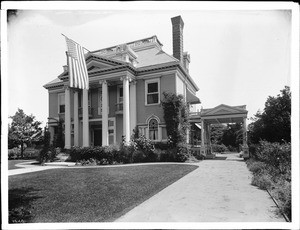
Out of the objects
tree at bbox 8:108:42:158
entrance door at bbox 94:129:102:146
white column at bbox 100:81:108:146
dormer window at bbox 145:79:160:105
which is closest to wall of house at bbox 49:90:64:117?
tree at bbox 8:108:42:158

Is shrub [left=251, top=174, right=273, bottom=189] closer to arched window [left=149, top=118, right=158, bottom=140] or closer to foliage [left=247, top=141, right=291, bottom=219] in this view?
foliage [left=247, top=141, right=291, bottom=219]

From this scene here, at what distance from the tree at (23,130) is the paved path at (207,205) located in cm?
1871

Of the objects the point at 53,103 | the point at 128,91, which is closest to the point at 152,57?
the point at 128,91

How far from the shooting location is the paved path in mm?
4953

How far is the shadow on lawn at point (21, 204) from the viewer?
511 cm

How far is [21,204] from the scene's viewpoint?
602 centimetres

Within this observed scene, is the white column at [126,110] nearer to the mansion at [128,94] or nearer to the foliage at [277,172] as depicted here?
the mansion at [128,94]

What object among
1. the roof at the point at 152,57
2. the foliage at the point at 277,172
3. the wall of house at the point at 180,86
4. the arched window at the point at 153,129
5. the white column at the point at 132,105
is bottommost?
the foliage at the point at 277,172

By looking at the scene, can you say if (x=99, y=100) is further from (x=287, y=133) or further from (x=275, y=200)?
(x=275, y=200)

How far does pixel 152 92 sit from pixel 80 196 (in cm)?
1164

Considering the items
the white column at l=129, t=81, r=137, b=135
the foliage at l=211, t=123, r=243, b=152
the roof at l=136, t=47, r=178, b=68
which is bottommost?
the foliage at l=211, t=123, r=243, b=152

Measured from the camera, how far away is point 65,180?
9125 mm

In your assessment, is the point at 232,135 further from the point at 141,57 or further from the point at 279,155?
the point at 279,155

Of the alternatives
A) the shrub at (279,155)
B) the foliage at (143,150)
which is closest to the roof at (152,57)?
the foliage at (143,150)
